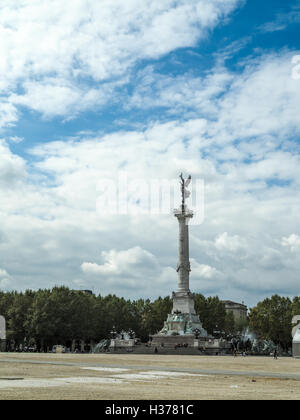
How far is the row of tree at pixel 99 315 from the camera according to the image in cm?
10044

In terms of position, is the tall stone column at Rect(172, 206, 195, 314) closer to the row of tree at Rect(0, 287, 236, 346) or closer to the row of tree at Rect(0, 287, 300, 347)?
the row of tree at Rect(0, 287, 300, 347)

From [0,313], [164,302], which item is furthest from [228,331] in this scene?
[0,313]

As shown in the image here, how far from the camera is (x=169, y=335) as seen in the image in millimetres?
94062

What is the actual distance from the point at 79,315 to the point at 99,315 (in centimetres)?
896

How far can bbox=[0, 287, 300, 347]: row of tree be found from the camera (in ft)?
330

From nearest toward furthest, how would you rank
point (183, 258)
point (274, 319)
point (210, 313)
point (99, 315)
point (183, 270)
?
point (183, 270), point (183, 258), point (274, 319), point (99, 315), point (210, 313)

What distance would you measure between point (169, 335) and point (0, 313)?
3577cm

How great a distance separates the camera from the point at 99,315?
373 feet

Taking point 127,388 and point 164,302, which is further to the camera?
point 164,302

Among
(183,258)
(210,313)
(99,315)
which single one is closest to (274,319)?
(210,313)

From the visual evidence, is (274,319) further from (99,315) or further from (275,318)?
(99,315)

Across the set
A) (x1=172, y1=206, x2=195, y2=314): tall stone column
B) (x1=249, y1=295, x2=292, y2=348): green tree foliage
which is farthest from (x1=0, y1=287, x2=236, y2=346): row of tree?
(x1=172, y1=206, x2=195, y2=314): tall stone column

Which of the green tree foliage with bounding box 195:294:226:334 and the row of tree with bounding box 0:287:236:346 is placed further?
the green tree foliage with bounding box 195:294:226:334
